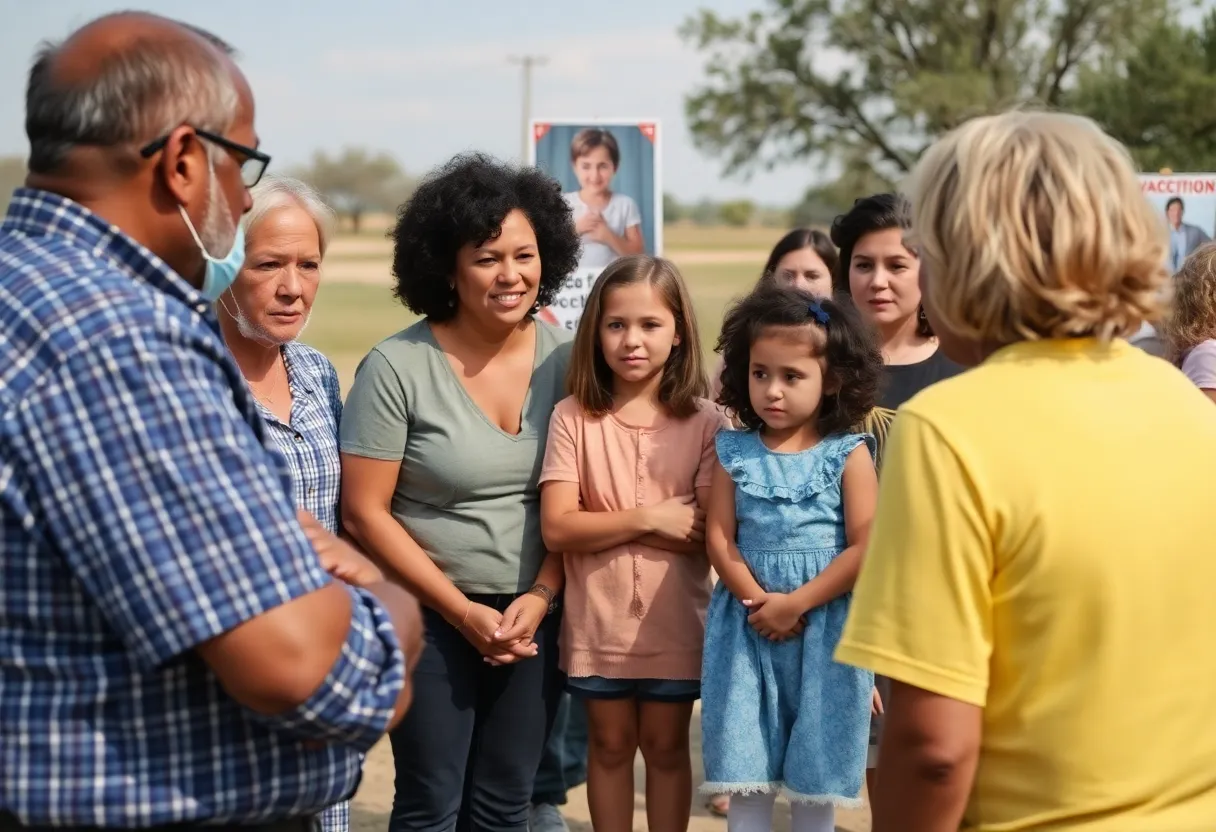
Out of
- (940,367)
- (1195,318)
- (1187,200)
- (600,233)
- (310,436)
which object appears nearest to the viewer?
(310,436)

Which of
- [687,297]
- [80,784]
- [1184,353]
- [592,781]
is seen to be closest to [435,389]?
[687,297]

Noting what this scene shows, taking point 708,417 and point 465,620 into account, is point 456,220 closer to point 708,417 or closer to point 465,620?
point 708,417

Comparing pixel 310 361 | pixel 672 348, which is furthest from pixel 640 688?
pixel 310 361

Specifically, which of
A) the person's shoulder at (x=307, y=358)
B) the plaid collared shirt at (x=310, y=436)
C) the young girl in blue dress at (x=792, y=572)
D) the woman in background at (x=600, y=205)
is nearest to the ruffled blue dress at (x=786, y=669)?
the young girl in blue dress at (x=792, y=572)

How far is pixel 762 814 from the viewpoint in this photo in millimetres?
3623

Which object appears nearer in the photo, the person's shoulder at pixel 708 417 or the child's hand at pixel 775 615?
the child's hand at pixel 775 615

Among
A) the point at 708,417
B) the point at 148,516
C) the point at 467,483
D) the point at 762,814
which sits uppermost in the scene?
the point at 148,516

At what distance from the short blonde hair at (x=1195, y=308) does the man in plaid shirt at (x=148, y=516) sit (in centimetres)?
317

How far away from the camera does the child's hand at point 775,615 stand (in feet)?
11.4

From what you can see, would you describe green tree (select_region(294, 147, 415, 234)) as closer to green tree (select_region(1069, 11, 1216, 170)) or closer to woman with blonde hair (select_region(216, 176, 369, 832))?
green tree (select_region(1069, 11, 1216, 170))

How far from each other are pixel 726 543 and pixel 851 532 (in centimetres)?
32

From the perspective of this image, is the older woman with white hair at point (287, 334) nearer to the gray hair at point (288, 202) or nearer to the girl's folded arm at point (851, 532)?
Result: the gray hair at point (288, 202)

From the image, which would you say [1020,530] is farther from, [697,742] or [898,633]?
[697,742]

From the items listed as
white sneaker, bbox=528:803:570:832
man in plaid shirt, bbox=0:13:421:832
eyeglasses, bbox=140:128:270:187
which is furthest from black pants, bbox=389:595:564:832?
eyeglasses, bbox=140:128:270:187
